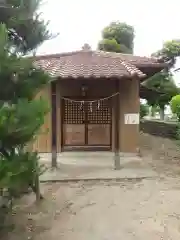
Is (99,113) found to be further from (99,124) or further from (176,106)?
(176,106)

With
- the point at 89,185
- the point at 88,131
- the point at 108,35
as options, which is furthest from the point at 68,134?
the point at 108,35

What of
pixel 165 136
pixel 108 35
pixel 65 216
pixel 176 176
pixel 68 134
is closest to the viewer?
pixel 65 216

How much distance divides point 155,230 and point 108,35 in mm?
15258

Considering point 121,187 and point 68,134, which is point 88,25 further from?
point 121,187

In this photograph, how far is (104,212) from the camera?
19.2ft

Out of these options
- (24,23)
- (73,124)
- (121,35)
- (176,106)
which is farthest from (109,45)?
(24,23)

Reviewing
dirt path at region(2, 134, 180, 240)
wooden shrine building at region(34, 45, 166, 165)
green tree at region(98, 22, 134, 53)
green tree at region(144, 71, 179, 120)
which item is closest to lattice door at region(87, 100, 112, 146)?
wooden shrine building at region(34, 45, 166, 165)

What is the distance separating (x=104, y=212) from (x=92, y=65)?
20.6 ft

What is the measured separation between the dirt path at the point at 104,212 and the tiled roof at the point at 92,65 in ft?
12.0

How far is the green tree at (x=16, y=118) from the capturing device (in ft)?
12.4

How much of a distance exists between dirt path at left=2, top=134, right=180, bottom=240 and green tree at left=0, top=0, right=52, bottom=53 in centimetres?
292

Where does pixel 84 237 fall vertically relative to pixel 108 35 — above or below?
below

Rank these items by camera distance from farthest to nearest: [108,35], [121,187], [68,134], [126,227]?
[108,35], [68,134], [121,187], [126,227]

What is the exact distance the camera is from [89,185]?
7.63 metres
